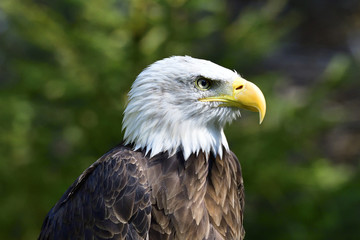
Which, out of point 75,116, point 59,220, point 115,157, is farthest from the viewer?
point 75,116

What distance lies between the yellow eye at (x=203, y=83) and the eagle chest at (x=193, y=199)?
39cm

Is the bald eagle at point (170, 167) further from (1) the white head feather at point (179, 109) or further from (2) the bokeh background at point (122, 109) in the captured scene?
(2) the bokeh background at point (122, 109)

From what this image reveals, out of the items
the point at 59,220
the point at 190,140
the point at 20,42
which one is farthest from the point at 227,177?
the point at 20,42

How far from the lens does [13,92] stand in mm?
6109

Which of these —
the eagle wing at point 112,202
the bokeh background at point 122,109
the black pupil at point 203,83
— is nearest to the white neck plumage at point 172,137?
the eagle wing at point 112,202

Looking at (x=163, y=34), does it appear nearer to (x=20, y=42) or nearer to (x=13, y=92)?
(x=13, y=92)

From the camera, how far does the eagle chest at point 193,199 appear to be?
3.24 metres

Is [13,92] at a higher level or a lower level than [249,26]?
lower

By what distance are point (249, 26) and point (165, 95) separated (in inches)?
116

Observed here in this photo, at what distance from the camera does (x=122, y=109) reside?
564 cm

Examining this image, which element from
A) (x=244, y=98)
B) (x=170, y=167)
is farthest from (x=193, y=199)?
(x=244, y=98)

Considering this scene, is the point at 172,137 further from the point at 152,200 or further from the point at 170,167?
the point at 152,200

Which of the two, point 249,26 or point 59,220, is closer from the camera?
point 59,220

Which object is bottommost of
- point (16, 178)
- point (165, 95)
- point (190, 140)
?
point (16, 178)
